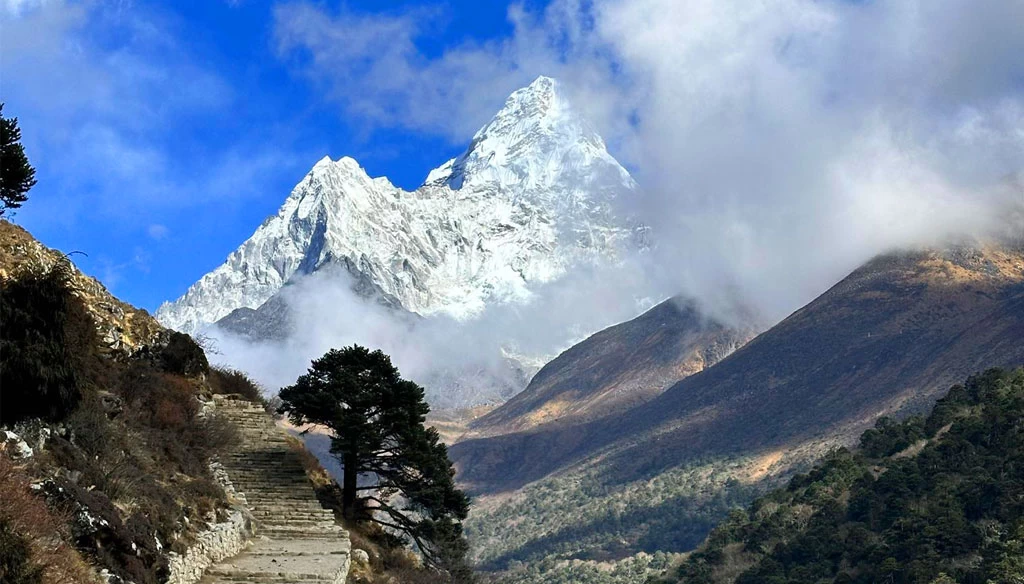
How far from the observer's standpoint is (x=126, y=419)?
19.5 m

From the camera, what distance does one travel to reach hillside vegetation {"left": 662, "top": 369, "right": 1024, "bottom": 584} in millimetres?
60406

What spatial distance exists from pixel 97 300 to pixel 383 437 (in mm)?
9185

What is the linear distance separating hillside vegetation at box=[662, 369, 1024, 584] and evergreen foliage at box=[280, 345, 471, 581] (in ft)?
125

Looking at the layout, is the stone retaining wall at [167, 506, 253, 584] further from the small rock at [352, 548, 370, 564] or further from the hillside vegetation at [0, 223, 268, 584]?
the small rock at [352, 548, 370, 564]

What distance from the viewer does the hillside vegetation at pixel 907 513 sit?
60.4m

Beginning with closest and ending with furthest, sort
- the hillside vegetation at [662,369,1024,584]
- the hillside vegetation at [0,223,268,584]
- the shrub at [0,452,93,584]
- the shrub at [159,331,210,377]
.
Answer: the shrub at [0,452,93,584], the hillside vegetation at [0,223,268,584], the shrub at [159,331,210,377], the hillside vegetation at [662,369,1024,584]

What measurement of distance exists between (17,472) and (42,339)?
3611mm

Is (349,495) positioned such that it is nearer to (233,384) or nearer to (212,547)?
(233,384)

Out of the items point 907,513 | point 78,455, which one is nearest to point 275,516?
point 78,455

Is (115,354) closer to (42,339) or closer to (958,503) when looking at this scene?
(42,339)

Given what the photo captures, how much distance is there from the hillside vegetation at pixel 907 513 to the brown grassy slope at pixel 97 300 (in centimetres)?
4683

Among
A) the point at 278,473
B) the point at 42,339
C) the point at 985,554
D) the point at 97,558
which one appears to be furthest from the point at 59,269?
the point at 985,554

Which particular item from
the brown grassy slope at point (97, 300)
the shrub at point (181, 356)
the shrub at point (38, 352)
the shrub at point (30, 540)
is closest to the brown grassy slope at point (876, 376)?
the shrub at point (181, 356)

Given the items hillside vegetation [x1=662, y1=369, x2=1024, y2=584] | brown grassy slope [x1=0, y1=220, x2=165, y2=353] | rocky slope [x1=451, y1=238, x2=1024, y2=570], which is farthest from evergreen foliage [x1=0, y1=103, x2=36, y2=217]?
rocky slope [x1=451, y1=238, x2=1024, y2=570]
